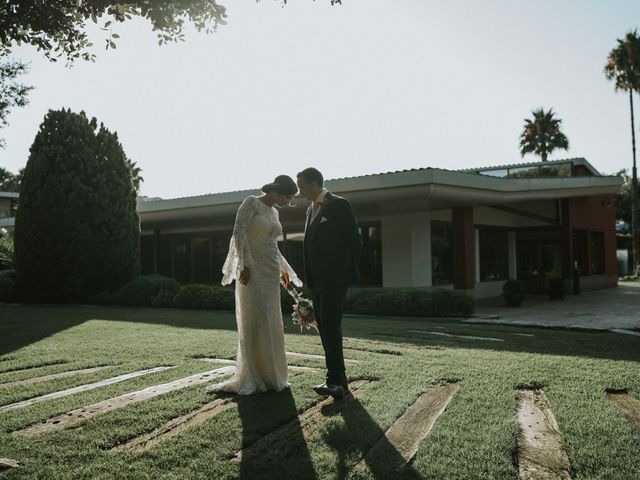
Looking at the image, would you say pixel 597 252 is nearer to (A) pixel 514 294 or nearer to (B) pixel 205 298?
(A) pixel 514 294

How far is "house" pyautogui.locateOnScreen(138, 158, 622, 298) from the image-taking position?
13.4 m

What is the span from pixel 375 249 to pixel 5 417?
12.9 m

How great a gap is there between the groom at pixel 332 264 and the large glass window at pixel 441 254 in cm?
1140

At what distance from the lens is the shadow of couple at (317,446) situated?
2.92 m

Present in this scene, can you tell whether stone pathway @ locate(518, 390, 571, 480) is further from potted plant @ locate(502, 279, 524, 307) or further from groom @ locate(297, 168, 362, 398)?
potted plant @ locate(502, 279, 524, 307)

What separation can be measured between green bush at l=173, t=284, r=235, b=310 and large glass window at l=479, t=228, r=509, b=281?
8.79m

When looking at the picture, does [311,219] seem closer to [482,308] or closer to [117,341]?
[117,341]

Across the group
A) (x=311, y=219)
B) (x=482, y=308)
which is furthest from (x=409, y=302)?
(x=311, y=219)

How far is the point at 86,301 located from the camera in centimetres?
1595

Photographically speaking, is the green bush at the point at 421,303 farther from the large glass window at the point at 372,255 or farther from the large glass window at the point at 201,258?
the large glass window at the point at 201,258

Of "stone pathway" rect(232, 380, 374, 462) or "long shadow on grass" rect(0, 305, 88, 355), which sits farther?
"long shadow on grass" rect(0, 305, 88, 355)

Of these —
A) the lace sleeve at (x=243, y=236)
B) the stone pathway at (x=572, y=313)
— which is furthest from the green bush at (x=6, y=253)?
the lace sleeve at (x=243, y=236)

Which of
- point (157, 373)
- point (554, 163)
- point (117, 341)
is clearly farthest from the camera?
point (554, 163)

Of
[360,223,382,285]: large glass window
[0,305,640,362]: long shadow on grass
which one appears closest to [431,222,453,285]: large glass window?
[360,223,382,285]: large glass window
